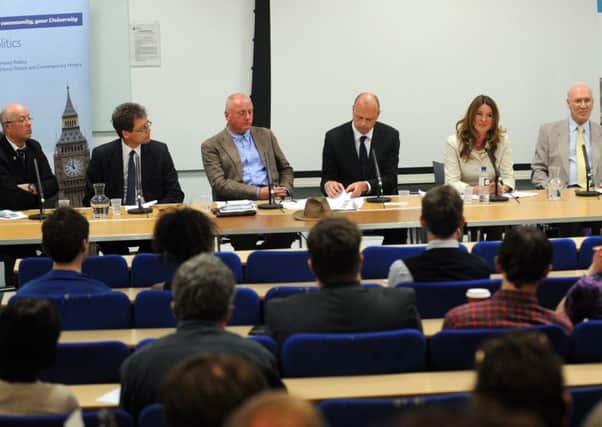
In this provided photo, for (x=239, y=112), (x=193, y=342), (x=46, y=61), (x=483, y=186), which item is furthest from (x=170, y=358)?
(x=46, y=61)

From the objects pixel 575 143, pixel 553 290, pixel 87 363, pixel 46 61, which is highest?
pixel 46 61

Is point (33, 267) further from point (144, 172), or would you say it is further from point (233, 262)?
point (144, 172)

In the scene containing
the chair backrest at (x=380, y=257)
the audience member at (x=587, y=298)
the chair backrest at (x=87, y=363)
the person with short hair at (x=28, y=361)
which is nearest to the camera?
the person with short hair at (x=28, y=361)

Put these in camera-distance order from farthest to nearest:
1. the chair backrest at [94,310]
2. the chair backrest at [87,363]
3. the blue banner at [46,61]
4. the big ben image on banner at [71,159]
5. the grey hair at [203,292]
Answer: the blue banner at [46,61], the big ben image on banner at [71,159], the chair backrest at [94,310], the chair backrest at [87,363], the grey hair at [203,292]

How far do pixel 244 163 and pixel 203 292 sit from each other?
419 centimetres

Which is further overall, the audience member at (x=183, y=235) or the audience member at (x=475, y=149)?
the audience member at (x=475, y=149)

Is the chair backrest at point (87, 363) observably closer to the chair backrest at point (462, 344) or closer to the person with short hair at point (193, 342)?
the person with short hair at point (193, 342)

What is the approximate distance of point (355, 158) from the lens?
23.0ft

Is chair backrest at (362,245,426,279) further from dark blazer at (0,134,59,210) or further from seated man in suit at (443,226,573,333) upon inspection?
dark blazer at (0,134,59,210)

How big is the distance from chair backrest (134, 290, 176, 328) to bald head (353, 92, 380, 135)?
346 cm

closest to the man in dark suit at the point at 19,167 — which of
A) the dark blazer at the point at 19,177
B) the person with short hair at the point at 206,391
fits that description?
the dark blazer at the point at 19,177

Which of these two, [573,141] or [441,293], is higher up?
[573,141]

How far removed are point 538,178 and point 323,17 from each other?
2.68 metres

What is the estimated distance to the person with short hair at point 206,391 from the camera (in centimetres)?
169
